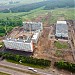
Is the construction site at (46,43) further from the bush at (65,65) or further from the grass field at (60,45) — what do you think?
the bush at (65,65)

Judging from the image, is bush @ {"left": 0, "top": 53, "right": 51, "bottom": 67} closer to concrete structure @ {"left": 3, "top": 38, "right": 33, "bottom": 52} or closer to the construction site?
the construction site

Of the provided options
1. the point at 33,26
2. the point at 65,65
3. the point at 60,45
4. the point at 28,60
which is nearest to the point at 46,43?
A: the point at 60,45

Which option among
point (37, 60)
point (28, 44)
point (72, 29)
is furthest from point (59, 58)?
point (72, 29)

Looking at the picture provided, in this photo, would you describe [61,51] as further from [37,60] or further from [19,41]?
[19,41]

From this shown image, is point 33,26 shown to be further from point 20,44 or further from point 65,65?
point 65,65

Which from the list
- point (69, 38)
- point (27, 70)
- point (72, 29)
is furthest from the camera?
point (72, 29)

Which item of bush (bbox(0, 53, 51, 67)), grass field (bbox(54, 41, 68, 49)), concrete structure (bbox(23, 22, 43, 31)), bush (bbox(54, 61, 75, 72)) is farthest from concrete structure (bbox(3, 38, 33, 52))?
concrete structure (bbox(23, 22, 43, 31))

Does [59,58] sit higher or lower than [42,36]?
lower

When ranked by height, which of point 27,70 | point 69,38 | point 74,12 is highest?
point 74,12
